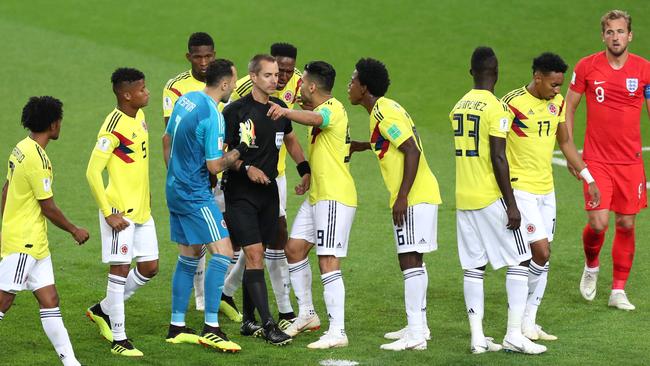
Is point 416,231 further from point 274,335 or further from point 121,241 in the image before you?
point 121,241

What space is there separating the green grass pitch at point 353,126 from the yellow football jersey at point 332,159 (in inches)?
50.6

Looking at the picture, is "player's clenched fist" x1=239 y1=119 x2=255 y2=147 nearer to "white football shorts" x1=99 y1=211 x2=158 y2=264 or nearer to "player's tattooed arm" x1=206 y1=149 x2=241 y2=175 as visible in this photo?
"player's tattooed arm" x1=206 y1=149 x2=241 y2=175

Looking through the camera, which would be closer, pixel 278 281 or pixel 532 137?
pixel 532 137

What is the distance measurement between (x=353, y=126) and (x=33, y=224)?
39.6ft

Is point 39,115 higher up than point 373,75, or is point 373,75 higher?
point 373,75

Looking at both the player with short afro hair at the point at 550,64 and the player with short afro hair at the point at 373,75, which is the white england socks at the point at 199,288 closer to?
the player with short afro hair at the point at 373,75

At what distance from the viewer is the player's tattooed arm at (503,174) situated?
29.9 feet

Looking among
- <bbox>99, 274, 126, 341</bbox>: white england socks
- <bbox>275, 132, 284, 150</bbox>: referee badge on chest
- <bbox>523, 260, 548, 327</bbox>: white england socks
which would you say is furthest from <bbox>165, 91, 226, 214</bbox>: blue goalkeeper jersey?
<bbox>523, 260, 548, 327</bbox>: white england socks

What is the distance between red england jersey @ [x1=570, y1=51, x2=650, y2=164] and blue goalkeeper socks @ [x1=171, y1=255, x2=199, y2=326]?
423 cm

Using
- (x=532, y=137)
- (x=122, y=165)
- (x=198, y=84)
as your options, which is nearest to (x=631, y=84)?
(x=532, y=137)

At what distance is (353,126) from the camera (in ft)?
66.6

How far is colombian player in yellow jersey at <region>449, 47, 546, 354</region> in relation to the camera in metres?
9.14

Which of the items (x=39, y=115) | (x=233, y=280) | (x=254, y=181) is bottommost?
(x=233, y=280)

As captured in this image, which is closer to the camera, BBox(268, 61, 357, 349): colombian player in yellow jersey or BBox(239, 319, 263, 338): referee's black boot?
BBox(268, 61, 357, 349): colombian player in yellow jersey
